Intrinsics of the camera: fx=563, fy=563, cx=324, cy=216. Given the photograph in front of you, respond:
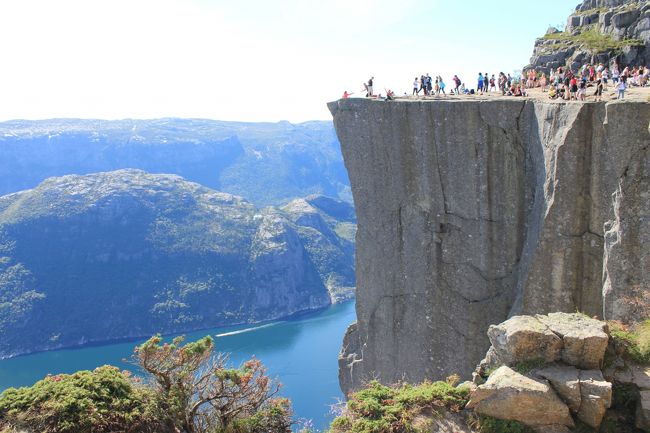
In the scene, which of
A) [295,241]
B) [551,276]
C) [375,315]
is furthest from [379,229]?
[295,241]

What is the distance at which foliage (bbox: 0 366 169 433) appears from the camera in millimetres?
10797

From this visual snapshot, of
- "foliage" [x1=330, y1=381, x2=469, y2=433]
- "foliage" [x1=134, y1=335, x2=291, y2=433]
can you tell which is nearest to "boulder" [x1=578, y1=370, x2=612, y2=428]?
"foliage" [x1=330, y1=381, x2=469, y2=433]

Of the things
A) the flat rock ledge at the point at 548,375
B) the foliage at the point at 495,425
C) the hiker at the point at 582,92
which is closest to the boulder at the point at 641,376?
the flat rock ledge at the point at 548,375

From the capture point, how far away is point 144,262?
521ft

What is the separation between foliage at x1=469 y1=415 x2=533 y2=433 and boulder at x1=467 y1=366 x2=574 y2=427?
7cm

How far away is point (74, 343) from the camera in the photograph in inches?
5079

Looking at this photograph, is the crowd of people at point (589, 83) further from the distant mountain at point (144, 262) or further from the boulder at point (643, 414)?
the distant mountain at point (144, 262)

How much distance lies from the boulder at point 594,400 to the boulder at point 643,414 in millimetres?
579

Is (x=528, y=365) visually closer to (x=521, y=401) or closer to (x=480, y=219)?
(x=521, y=401)

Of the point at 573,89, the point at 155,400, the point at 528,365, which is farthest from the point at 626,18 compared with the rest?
the point at 155,400

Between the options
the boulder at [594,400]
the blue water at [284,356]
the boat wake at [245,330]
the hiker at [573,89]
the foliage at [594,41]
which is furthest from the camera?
the boat wake at [245,330]

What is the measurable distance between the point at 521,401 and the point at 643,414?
2.09 m

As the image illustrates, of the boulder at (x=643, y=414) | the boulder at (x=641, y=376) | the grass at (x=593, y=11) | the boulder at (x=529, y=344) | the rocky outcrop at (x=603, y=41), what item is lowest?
the boulder at (x=643, y=414)

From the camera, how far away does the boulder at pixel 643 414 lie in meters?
9.68
